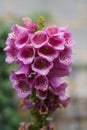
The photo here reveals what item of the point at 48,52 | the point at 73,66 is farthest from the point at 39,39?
the point at 73,66

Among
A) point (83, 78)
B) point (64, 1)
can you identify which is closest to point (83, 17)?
point (64, 1)

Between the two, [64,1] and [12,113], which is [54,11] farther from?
[12,113]

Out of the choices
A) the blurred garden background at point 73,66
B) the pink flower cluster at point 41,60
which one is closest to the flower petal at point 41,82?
the pink flower cluster at point 41,60

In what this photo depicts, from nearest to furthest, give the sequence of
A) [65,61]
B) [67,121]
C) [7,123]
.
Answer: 1. [65,61]
2. [7,123]
3. [67,121]

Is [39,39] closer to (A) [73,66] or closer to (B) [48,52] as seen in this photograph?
(B) [48,52]

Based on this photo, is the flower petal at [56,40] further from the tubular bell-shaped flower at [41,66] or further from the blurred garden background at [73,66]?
the blurred garden background at [73,66]

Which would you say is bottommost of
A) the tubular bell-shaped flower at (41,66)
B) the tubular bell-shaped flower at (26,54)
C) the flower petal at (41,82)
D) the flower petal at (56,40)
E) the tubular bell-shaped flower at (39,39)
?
the flower petal at (41,82)
